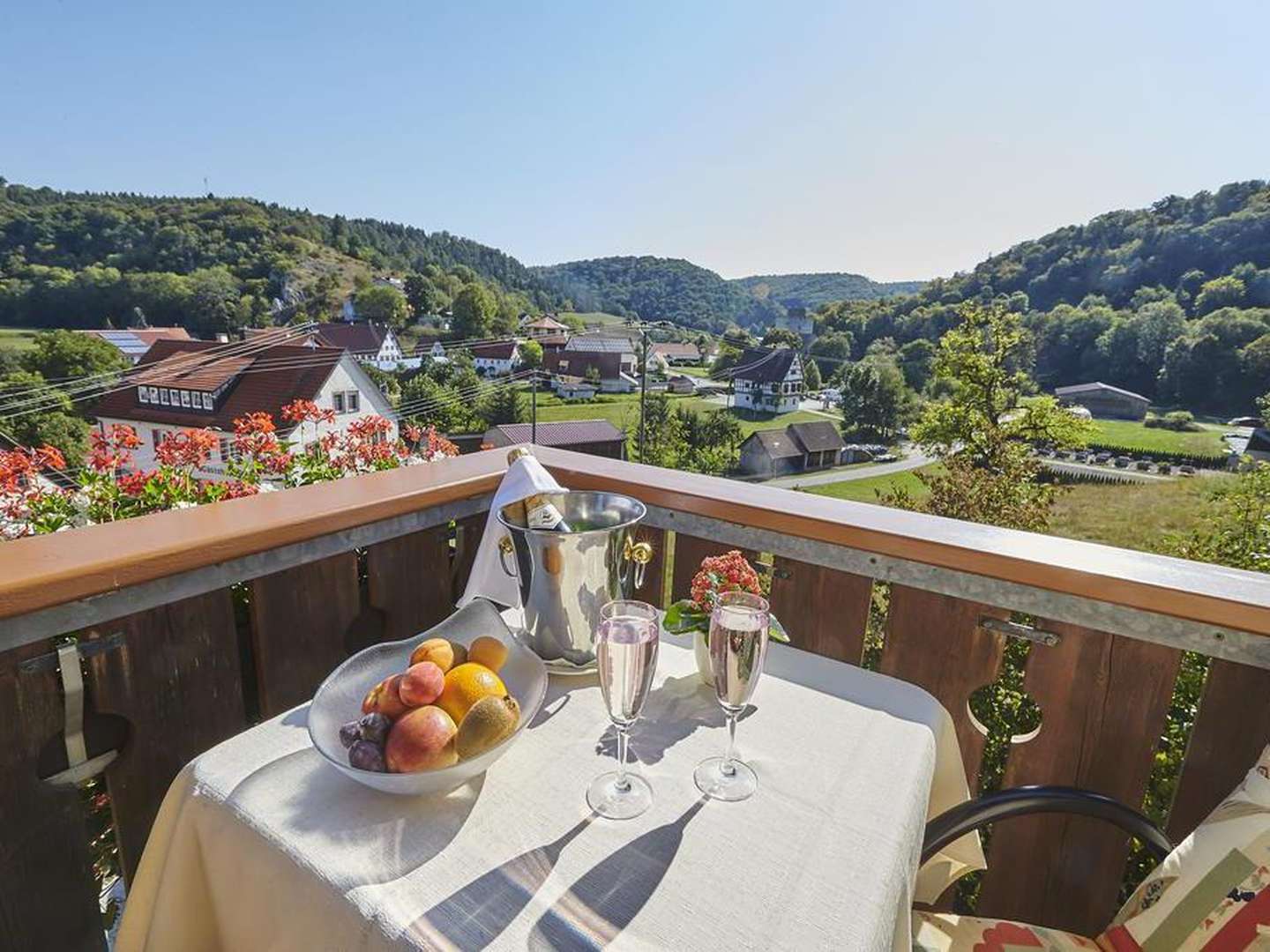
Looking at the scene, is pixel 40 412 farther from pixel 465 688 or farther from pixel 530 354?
pixel 530 354

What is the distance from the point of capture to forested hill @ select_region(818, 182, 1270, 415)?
16.7 m

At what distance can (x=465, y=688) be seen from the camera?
67 centimetres

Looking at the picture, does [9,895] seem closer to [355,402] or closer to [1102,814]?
[1102,814]

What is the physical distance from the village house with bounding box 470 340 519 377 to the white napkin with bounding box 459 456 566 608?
23028 mm

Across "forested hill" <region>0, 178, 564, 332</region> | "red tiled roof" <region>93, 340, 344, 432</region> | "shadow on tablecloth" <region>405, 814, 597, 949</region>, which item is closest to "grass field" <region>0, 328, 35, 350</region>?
"forested hill" <region>0, 178, 564, 332</region>

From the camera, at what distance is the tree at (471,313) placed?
952 inches

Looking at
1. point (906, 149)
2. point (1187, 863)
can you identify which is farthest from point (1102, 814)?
point (906, 149)

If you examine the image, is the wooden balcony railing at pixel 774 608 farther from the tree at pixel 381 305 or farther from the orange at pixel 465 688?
the tree at pixel 381 305

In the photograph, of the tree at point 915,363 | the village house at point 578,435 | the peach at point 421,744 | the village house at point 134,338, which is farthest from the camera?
the village house at point 578,435

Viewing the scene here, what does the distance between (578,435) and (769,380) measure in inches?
366

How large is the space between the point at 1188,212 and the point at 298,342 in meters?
26.2

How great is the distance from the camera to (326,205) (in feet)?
70.4

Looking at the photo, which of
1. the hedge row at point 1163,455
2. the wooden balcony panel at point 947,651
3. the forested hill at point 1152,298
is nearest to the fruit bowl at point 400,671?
the wooden balcony panel at point 947,651

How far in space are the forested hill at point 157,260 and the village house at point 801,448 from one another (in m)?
16.0
